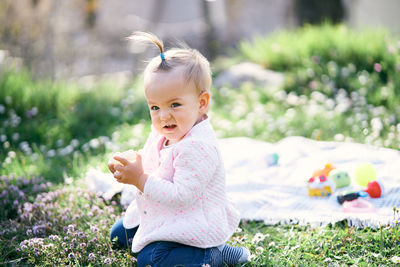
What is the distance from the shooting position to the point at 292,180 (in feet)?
11.3

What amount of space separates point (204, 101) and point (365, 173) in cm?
160

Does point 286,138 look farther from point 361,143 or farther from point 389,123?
point 389,123

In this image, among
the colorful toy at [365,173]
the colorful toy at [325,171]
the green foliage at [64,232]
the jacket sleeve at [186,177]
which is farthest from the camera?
the colorful toy at [325,171]

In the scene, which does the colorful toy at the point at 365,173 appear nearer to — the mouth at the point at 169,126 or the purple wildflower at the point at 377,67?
the mouth at the point at 169,126

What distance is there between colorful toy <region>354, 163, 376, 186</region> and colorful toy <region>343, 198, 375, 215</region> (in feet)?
1.09

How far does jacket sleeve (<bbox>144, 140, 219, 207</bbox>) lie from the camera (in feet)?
6.57

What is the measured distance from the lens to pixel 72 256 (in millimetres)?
2311

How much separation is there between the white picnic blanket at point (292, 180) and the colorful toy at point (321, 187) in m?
0.04

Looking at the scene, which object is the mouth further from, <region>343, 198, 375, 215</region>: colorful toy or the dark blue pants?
<region>343, 198, 375, 215</region>: colorful toy

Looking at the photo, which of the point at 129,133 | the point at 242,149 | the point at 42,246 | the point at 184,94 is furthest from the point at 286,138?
the point at 42,246

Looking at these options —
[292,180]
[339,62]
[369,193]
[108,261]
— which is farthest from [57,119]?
[339,62]

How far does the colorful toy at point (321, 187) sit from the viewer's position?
314 centimetres

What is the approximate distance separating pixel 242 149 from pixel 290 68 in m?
2.86

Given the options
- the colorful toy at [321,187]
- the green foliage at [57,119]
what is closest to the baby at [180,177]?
the colorful toy at [321,187]
